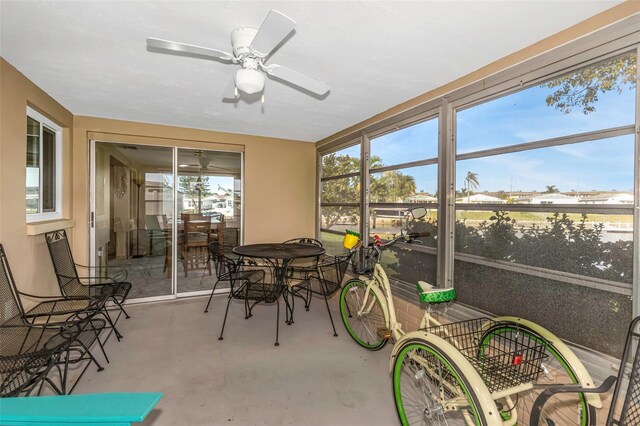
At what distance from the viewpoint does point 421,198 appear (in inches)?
114

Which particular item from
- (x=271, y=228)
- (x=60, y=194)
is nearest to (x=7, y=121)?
(x=60, y=194)

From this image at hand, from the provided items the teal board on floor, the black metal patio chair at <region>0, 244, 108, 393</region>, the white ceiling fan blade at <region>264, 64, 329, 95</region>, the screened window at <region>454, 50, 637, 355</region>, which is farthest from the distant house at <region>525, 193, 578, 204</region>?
the black metal patio chair at <region>0, 244, 108, 393</region>

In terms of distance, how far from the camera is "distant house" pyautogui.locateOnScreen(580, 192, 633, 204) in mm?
1551

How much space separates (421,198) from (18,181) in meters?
3.57

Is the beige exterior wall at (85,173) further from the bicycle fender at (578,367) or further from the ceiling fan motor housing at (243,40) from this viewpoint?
the bicycle fender at (578,367)

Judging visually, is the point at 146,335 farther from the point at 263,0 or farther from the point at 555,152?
the point at 555,152

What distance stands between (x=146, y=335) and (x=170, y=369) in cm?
83

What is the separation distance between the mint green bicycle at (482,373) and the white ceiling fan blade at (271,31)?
1.69 m

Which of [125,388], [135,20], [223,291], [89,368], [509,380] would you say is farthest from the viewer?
[223,291]

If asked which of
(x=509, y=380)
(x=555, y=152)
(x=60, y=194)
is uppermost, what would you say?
(x=555, y=152)

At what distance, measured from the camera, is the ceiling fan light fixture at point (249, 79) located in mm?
1767

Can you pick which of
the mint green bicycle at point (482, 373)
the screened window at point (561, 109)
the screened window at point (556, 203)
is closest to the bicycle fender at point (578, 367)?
the mint green bicycle at point (482, 373)

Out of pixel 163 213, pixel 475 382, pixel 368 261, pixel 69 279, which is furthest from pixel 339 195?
pixel 69 279

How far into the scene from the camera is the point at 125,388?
2.24 metres
